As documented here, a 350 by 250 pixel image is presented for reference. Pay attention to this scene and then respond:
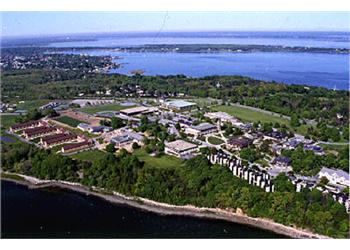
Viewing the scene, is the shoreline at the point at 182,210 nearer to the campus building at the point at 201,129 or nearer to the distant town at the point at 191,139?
the distant town at the point at 191,139

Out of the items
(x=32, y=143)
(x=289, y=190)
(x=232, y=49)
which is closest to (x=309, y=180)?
(x=289, y=190)

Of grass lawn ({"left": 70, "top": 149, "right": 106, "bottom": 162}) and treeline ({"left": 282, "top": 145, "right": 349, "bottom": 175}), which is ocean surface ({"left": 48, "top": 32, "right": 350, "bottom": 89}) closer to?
treeline ({"left": 282, "top": 145, "right": 349, "bottom": 175})

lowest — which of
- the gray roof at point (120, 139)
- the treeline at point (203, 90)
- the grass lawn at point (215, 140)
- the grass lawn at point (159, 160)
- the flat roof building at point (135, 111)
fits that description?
the grass lawn at point (159, 160)

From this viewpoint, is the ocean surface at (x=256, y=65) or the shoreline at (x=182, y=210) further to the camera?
the ocean surface at (x=256, y=65)

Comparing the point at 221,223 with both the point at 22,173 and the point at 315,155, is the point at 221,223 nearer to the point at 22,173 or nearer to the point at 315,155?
the point at 315,155

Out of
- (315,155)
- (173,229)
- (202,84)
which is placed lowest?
(173,229)

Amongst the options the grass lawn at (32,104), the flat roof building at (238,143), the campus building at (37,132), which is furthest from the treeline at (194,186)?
the grass lawn at (32,104)

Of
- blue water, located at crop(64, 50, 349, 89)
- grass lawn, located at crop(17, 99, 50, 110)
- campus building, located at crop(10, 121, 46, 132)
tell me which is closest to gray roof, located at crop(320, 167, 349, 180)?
campus building, located at crop(10, 121, 46, 132)

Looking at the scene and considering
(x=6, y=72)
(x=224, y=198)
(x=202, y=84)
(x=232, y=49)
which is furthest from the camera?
(x=232, y=49)
